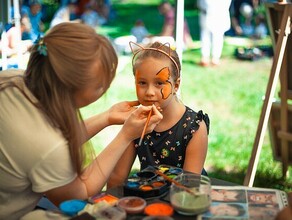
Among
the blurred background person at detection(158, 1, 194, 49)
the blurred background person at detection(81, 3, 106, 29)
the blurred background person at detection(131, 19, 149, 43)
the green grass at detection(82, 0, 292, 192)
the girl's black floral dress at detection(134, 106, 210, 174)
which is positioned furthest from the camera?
Answer: the blurred background person at detection(81, 3, 106, 29)

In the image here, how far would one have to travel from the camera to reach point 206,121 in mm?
2252

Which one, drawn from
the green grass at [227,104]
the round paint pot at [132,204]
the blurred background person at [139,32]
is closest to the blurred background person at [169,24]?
the blurred background person at [139,32]

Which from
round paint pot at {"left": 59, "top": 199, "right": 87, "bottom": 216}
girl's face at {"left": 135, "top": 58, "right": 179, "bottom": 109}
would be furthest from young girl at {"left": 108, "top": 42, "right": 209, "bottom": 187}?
round paint pot at {"left": 59, "top": 199, "right": 87, "bottom": 216}

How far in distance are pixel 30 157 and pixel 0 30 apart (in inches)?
120

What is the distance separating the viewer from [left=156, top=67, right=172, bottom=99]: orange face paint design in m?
2.08

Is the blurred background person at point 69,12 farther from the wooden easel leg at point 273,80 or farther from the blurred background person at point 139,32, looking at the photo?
the wooden easel leg at point 273,80

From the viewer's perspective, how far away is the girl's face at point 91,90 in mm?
1635

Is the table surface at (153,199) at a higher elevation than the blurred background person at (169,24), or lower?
higher

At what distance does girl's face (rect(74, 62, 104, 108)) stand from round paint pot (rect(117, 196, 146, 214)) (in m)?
0.36

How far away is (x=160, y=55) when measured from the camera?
7.04 ft

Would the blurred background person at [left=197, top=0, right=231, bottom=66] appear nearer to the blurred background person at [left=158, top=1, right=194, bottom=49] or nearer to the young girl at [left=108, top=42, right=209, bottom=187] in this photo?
the blurred background person at [left=158, top=1, right=194, bottom=49]

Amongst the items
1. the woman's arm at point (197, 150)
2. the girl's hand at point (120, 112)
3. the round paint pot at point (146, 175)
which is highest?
the girl's hand at point (120, 112)

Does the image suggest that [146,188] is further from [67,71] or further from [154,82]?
[154,82]

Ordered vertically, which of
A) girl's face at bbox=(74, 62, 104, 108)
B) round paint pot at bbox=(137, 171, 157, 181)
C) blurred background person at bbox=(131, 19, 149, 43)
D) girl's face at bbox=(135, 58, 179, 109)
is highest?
girl's face at bbox=(74, 62, 104, 108)
